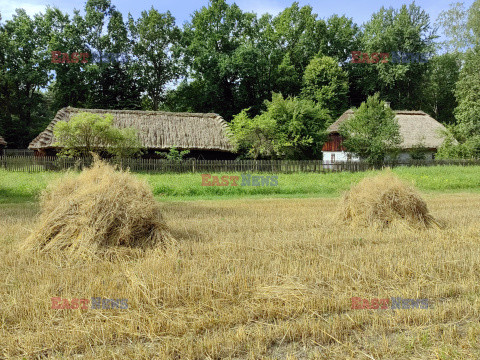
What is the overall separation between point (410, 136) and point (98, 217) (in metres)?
39.7

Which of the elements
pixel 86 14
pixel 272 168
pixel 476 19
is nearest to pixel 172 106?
pixel 86 14

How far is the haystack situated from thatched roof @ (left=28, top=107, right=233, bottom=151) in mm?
21586

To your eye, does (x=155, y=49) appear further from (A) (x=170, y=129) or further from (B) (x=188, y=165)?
(B) (x=188, y=165)

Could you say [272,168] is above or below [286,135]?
below

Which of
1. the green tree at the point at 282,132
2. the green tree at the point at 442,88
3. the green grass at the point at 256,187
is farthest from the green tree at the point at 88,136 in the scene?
the green tree at the point at 442,88

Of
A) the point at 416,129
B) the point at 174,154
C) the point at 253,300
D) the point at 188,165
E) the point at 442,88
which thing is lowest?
the point at 253,300

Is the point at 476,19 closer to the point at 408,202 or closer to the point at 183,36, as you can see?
the point at 183,36

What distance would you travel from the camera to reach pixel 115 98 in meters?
45.8

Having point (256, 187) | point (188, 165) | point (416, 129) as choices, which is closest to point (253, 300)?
point (256, 187)

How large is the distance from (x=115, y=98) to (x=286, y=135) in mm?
26123

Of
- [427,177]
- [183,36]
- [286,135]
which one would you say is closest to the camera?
[427,177]

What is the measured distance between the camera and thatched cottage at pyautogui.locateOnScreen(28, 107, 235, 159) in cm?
3012

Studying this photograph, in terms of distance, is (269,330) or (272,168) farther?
(272,168)

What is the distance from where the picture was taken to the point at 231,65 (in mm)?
43719
